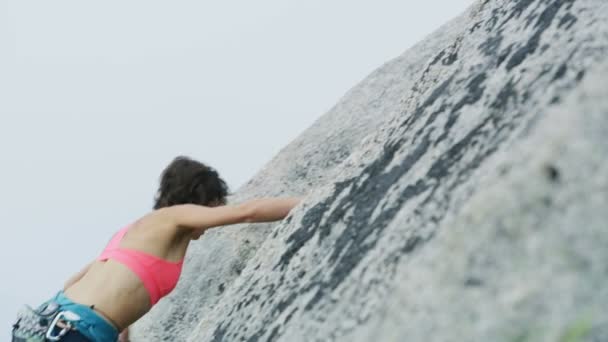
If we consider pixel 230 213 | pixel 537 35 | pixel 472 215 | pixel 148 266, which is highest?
pixel 148 266

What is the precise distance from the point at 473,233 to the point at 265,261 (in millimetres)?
2564

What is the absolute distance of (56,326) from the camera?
535cm

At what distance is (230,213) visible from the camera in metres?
5.16

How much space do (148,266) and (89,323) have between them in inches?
22.9

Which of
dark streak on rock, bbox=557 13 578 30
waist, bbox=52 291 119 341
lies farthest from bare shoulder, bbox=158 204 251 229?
dark streak on rock, bbox=557 13 578 30

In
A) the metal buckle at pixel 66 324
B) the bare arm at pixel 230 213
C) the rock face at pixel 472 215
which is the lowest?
the rock face at pixel 472 215

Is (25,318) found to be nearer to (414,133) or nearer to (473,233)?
(414,133)

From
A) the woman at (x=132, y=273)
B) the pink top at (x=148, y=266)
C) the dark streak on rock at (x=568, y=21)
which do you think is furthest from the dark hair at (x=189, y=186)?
the dark streak on rock at (x=568, y=21)

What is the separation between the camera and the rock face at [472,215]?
2207 mm

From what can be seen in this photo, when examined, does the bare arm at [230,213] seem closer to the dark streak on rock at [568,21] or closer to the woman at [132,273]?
the woman at [132,273]

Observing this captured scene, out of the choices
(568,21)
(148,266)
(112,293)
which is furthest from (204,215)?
(568,21)

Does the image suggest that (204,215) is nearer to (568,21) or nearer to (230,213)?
(230,213)

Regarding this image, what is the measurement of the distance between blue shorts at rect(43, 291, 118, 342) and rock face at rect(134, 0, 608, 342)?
2.11 ft

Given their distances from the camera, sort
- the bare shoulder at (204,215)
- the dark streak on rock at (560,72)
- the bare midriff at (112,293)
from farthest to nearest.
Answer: the bare midriff at (112,293) < the bare shoulder at (204,215) < the dark streak on rock at (560,72)
